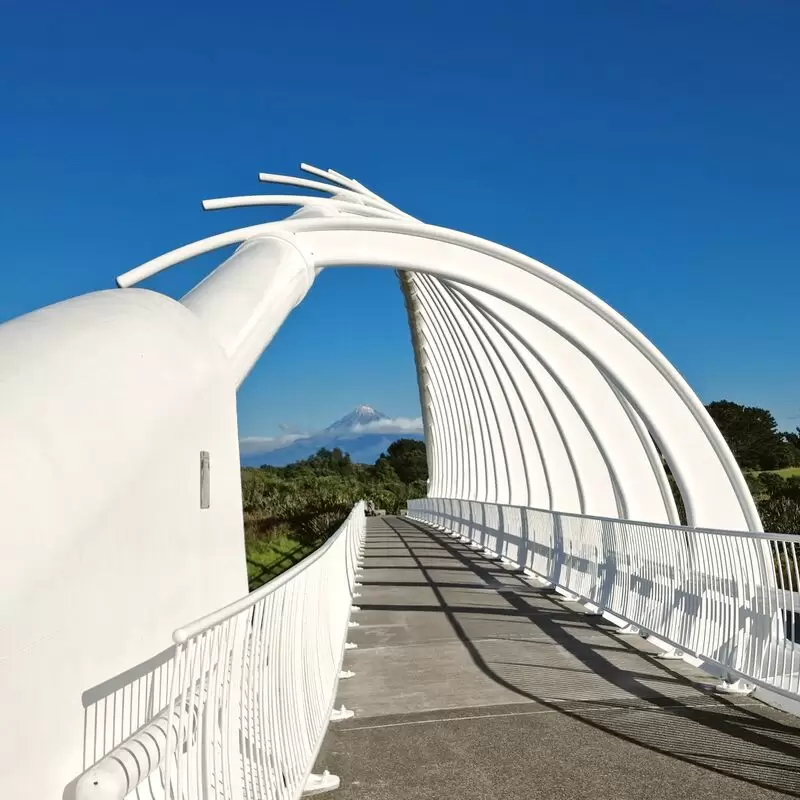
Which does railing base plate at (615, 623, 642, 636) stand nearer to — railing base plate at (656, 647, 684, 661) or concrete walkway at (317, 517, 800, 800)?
concrete walkway at (317, 517, 800, 800)

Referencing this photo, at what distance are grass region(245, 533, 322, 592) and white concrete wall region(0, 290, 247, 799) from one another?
1492cm

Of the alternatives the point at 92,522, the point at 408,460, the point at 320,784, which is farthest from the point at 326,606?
the point at 408,460

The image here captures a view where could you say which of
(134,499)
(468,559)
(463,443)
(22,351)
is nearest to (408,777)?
(134,499)

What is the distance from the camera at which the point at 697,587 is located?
800cm

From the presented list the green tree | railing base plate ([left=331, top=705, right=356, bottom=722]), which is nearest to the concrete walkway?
railing base plate ([left=331, top=705, right=356, bottom=722])

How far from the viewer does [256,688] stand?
4.30 m

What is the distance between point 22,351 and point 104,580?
3.30 ft

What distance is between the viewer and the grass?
20.3m

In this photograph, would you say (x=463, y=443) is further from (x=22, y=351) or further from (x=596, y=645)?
(x=22, y=351)

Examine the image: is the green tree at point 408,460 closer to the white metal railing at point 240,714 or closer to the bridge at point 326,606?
the bridge at point 326,606

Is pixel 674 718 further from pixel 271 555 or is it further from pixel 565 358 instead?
pixel 271 555

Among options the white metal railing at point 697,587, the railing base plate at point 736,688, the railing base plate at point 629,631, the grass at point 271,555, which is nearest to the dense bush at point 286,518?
the grass at point 271,555

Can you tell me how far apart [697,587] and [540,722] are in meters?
2.47

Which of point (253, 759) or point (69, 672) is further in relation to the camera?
point (253, 759)
